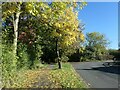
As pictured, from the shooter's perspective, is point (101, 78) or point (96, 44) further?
point (96, 44)

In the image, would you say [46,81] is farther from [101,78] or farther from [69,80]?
[101,78]

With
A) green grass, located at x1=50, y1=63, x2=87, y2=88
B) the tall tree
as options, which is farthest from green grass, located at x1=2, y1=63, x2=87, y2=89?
the tall tree

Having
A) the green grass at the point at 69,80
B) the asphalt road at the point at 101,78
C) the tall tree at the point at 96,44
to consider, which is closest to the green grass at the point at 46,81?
the green grass at the point at 69,80

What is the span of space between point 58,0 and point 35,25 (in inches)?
563

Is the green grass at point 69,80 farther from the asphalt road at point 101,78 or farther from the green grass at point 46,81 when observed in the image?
the asphalt road at point 101,78

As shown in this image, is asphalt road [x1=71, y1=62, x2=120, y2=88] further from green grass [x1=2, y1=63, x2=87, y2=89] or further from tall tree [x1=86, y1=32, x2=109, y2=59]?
tall tree [x1=86, y1=32, x2=109, y2=59]

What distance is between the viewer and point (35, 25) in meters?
29.5

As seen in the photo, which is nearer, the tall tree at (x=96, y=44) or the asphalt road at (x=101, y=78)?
the asphalt road at (x=101, y=78)

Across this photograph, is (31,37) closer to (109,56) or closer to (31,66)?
(31,66)

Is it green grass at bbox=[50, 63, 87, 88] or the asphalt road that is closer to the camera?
green grass at bbox=[50, 63, 87, 88]

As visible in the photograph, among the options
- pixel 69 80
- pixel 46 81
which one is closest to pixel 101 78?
pixel 69 80

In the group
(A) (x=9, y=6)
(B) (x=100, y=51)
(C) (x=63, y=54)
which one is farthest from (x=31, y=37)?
(B) (x=100, y=51)

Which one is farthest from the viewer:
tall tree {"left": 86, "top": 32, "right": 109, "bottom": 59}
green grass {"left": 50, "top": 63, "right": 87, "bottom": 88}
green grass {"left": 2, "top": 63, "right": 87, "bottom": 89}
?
tall tree {"left": 86, "top": 32, "right": 109, "bottom": 59}

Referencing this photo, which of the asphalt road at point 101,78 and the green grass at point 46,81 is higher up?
the green grass at point 46,81
